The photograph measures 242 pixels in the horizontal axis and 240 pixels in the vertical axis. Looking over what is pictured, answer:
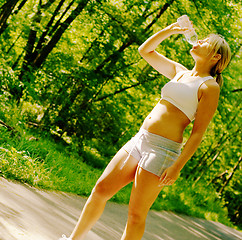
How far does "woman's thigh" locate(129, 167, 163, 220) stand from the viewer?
8.75ft

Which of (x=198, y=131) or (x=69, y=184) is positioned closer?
(x=198, y=131)

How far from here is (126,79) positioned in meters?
10.5

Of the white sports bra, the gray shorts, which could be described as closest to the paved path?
the gray shorts

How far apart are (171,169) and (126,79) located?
26.3 ft

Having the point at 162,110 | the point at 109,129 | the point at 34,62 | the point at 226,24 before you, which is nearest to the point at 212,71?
the point at 162,110

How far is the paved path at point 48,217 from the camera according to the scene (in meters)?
3.19

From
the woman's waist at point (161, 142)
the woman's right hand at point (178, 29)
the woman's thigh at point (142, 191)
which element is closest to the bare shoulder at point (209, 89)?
the woman's waist at point (161, 142)

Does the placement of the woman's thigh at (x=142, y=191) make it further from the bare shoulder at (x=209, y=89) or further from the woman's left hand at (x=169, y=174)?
the bare shoulder at (x=209, y=89)

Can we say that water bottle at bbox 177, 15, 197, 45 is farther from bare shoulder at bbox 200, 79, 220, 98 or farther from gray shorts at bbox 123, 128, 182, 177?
gray shorts at bbox 123, 128, 182, 177

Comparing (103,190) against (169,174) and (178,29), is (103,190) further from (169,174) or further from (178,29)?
(178,29)

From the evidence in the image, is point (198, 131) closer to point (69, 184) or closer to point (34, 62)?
point (69, 184)

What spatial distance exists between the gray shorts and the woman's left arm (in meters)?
0.07

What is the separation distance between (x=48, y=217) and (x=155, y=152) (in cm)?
181

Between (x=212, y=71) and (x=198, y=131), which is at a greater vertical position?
(x=212, y=71)
